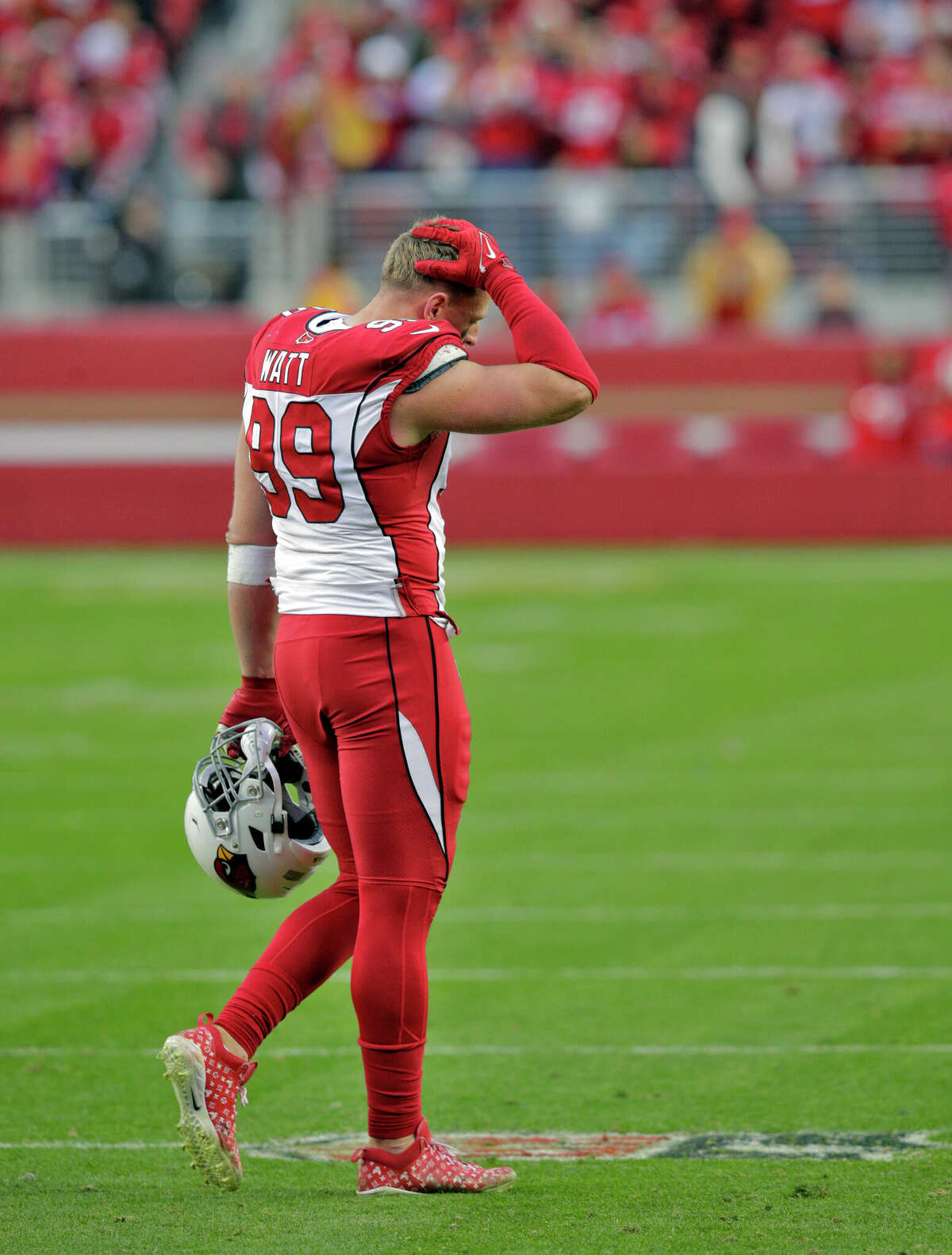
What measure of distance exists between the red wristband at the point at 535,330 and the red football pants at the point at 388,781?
0.57 meters

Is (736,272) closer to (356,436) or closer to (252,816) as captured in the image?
(252,816)

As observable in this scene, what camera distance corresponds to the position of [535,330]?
3.96 metres

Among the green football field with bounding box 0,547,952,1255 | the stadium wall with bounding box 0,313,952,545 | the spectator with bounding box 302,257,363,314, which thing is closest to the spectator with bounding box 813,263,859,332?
the stadium wall with bounding box 0,313,952,545

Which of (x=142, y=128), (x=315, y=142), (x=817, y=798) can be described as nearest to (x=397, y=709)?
(x=817, y=798)

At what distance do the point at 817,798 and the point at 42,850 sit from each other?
332cm

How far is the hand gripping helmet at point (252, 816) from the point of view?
167 inches

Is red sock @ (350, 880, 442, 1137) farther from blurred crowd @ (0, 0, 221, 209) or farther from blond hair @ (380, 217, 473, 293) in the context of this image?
blurred crowd @ (0, 0, 221, 209)

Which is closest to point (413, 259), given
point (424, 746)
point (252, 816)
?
point (424, 746)

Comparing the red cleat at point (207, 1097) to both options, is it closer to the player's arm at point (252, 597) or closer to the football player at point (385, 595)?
the football player at point (385, 595)

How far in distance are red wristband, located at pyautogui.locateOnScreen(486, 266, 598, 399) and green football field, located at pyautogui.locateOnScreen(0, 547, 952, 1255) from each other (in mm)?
1662

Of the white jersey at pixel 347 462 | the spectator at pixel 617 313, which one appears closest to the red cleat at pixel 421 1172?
the white jersey at pixel 347 462

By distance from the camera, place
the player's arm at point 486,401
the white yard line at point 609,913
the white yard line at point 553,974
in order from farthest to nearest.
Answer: the white yard line at point 609,913
the white yard line at point 553,974
the player's arm at point 486,401

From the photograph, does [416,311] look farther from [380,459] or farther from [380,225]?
[380,225]

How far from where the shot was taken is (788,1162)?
4.31m
